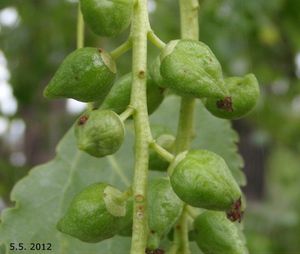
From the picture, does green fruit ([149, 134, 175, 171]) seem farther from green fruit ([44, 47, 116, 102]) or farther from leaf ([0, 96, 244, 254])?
leaf ([0, 96, 244, 254])

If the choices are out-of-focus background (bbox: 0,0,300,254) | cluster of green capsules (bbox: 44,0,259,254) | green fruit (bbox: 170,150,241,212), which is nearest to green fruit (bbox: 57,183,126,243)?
cluster of green capsules (bbox: 44,0,259,254)

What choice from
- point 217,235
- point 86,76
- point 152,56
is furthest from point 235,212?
point 152,56

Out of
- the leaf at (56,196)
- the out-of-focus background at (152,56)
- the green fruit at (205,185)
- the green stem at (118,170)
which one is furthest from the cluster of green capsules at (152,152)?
the out-of-focus background at (152,56)

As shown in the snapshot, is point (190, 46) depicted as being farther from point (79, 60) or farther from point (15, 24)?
point (15, 24)

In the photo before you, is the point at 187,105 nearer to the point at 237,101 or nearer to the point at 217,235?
the point at 237,101

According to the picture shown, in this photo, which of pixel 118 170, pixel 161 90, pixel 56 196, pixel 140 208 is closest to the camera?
pixel 140 208

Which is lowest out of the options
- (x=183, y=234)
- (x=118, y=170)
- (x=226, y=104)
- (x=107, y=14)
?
(x=183, y=234)

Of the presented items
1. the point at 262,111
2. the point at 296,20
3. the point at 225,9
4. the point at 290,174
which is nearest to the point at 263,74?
the point at 262,111
